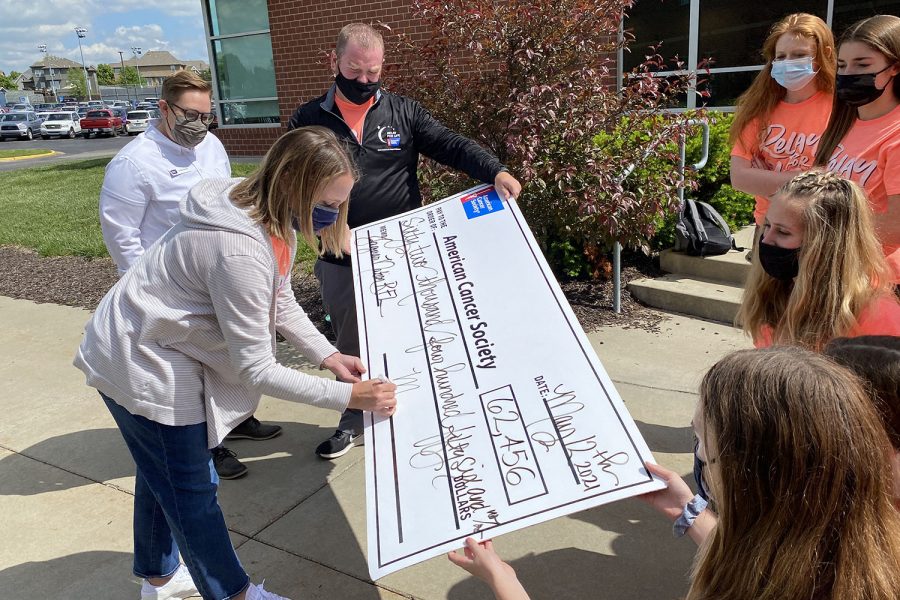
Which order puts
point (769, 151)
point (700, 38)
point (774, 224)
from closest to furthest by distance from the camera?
1. point (774, 224)
2. point (769, 151)
3. point (700, 38)

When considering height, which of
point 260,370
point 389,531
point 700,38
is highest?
point 700,38

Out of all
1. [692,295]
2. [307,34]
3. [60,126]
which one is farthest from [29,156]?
[692,295]

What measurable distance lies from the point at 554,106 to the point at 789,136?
162 cm

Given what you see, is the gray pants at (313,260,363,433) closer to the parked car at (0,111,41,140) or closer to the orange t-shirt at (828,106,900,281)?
the orange t-shirt at (828,106,900,281)

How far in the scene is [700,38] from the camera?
324 inches

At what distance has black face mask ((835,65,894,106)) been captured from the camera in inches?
104

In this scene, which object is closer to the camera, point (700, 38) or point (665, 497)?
point (665, 497)

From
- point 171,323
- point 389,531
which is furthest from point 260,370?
point 389,531

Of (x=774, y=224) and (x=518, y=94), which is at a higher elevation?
(x=518, y=94)

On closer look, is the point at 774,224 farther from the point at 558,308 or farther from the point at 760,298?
the point at 558,308

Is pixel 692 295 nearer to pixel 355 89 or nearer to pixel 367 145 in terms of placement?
pixel 367 145

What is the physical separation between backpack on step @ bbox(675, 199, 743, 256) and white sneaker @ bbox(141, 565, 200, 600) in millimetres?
4369

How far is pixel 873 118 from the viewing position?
2695 mm

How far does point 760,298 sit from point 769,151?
4.57 ft
